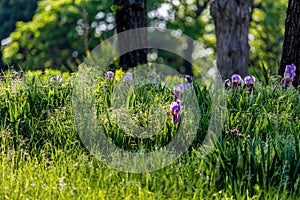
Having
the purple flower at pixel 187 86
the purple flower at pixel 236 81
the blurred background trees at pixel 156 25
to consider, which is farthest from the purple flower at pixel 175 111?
the blurred background trees at pixel 156 25

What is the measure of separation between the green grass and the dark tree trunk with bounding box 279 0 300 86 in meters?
1.05

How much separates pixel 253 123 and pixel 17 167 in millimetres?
2023

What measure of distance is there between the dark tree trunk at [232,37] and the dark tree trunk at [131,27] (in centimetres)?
175

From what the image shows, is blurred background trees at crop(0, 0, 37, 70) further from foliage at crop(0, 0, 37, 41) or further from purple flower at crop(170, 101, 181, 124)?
purple flower at crop(170, 101, 181, 124)

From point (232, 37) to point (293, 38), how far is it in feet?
10.9

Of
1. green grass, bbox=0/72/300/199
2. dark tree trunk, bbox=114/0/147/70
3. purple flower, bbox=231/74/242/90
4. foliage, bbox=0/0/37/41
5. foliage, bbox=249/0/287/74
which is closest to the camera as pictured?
green grass, bbox=0/72/300/199

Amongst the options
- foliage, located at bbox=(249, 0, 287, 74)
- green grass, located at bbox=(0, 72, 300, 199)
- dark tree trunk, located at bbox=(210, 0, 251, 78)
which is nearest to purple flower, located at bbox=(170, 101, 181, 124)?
green grass, located at bbox=(0, 72, 300, 199)

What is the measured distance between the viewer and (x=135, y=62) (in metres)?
7.95

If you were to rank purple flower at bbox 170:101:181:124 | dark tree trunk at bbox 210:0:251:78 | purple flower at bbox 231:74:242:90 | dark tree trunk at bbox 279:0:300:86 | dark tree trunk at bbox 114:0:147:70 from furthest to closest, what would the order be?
dark tree trunk at bbox 210:0:251:78 → dark tree trunk at bbox 114:0:147:70 → dark tree trunk at bbox 279:0:300:86 → purple flower at bbox 231:74:242:90 → purple flower at bbox 170:101:181:124

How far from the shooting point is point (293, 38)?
20.5 ft

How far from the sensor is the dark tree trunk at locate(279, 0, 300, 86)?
6215 mm

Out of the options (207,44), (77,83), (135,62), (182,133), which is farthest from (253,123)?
(207,44)

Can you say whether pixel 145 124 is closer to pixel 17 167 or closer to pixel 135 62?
pixel 17 167

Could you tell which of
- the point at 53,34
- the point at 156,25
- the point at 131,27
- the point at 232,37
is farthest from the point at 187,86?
the point at 53,34
